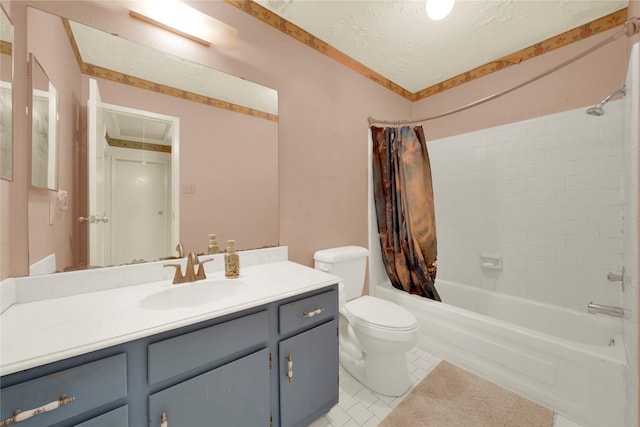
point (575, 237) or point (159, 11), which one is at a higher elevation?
point (159, 11)

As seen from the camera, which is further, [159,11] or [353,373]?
[353,373]

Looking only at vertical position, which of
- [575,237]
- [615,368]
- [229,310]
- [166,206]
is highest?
[166,206]

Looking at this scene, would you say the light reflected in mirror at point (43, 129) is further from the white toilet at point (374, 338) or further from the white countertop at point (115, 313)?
the white toilet at point (374, 338)

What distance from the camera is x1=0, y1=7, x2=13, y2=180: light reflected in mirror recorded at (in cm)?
85

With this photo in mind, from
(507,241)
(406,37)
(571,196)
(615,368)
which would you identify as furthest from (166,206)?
(571,196)

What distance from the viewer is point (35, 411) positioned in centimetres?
59

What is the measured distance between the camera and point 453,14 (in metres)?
1.68

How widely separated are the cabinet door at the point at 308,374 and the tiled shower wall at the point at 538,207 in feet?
5.93

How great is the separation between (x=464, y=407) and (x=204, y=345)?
1512 millimetres

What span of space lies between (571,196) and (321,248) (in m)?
1.99

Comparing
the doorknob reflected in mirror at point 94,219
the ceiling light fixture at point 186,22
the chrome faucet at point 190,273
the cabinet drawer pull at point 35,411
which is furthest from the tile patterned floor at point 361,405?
the ceiling light fixture at point 186,22

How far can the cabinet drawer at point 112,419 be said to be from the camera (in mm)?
660

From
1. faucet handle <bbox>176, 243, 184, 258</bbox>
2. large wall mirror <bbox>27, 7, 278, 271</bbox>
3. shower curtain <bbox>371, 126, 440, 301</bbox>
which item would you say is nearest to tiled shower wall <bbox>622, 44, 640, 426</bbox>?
shower curtain <bbox>371, 126, 440, 301</bbox>

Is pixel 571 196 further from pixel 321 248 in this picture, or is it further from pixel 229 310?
pixel 229 310
